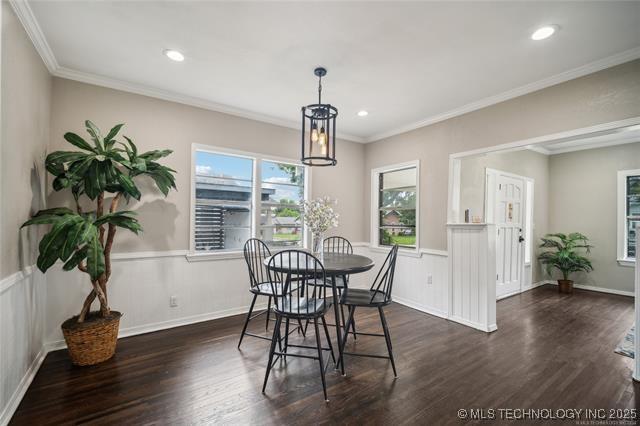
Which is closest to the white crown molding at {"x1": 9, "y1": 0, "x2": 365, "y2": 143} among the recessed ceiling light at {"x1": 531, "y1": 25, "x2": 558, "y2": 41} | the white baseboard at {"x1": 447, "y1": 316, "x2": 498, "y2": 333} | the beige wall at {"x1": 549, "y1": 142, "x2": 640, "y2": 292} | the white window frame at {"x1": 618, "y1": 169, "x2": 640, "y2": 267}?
the recessed ceiling light at {"x1": 531, "y1": 25, "x2": 558, "y2": 41}

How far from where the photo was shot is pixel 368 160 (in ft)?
17.6

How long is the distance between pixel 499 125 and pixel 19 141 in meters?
4.54

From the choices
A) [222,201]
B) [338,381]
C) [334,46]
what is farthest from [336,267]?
[222,201]

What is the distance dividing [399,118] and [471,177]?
141cm

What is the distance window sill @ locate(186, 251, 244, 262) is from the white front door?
4.24 m

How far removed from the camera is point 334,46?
2537 millimetres

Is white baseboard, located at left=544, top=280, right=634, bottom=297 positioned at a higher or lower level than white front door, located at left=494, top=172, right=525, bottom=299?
lower

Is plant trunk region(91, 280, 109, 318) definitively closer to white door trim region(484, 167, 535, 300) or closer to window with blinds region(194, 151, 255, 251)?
window with blinds region(194, 151, 255, 251)

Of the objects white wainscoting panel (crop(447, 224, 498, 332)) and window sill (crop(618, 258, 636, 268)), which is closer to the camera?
white wainscoting panel (crop(447, 224, 498, 332))

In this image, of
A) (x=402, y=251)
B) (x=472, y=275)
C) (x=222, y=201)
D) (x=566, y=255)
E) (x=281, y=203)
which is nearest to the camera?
(x=472, y=275)

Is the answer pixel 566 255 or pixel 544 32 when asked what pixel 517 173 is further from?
pixel 544 32

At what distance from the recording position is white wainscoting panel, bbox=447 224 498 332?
355 centimetres

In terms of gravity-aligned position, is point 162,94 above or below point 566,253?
above

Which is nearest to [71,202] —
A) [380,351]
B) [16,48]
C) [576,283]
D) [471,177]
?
[16,48]
